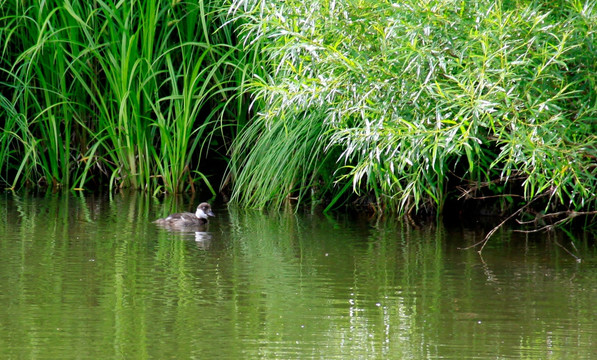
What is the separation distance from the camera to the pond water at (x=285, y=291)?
5426 mm

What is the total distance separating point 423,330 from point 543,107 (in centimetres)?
187

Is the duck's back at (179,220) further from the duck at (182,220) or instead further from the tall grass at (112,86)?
the tall grass at (112,86)

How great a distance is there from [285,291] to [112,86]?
207 inches

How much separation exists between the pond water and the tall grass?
5.39 feet

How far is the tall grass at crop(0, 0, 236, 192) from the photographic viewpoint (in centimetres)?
1106

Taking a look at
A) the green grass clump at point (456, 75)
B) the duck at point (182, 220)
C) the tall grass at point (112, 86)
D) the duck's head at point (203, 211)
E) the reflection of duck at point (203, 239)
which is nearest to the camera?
the green grass clump at point (456, 75)

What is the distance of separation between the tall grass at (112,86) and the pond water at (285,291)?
1641 millimetres

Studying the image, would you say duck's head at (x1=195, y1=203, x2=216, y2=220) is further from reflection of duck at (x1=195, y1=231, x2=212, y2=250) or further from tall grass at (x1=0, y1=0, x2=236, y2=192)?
tall grass at (x1=0, y1=0, x2=236, y2=192)

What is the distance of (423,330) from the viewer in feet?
19.1

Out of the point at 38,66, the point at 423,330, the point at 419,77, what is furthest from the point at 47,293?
the point at 38,66

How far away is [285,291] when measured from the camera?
683cm

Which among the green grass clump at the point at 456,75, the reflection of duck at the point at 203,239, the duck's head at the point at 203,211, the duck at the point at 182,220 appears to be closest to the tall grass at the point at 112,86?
the duck's head at the point at 203,211

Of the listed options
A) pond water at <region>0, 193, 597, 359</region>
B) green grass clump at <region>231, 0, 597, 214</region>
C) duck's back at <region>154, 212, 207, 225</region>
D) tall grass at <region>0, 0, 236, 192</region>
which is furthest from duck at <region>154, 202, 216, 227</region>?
green grass clump at <region>231, 0, 597, 214</region>

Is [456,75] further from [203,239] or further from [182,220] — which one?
[182,220]
